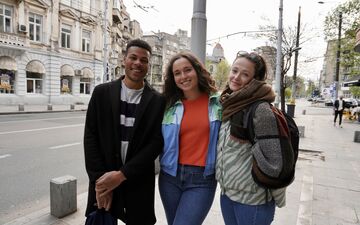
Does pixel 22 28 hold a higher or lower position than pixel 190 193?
higher

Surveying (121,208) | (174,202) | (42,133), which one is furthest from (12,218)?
A: (42,133)

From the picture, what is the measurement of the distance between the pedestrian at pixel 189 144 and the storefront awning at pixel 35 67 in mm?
24630

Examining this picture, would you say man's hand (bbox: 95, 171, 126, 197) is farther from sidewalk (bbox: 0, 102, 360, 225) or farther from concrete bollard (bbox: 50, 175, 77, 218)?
concrete bollard (bbox: 50, 175, 77, 218)

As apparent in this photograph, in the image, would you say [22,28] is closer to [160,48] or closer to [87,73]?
[87,73]

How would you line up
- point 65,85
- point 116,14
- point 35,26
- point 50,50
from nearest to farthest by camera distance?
point 35,26
point 50,50
point 65,85
point 116,14

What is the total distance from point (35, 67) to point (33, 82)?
130 cm

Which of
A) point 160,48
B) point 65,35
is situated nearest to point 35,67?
point 65,35

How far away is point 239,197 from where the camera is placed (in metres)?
2.03

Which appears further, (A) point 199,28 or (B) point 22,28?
(B) point 22,28

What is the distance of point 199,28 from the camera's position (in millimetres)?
4207

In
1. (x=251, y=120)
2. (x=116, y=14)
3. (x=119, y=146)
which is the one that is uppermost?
(x=116, y=14)

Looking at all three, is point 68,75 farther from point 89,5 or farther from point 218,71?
point 218,71

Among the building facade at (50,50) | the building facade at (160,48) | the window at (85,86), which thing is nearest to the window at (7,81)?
the building facade at (50,50)

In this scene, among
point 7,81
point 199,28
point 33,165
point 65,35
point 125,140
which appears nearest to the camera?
point 125,140
